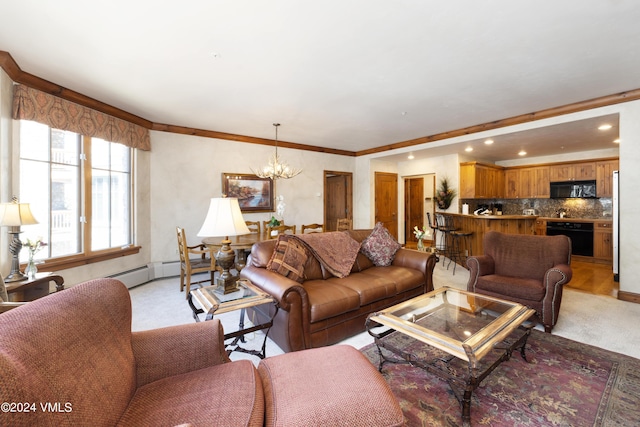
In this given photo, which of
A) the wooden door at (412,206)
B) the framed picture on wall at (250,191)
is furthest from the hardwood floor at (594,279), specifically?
the framed picture on wall at (250,191)

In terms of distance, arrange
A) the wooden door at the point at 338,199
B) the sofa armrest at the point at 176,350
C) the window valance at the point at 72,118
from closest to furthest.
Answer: the sofa armrest at the point at 176,350 < the window valance at the point at 72,118 < the wooden door at the point at 338,199

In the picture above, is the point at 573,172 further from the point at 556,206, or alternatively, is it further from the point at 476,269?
the point at 476,269

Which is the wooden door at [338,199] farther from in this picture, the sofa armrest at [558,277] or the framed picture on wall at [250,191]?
the sofa armrest at [558,277]

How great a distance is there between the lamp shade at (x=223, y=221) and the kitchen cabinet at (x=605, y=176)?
765cm

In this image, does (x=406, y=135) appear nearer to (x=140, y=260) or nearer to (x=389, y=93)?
(x=389, y=93)

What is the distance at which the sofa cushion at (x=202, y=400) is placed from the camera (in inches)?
41.3

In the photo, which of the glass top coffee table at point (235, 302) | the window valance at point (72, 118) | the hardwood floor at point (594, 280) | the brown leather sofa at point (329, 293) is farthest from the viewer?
the hardwood floor at point (594, 280)

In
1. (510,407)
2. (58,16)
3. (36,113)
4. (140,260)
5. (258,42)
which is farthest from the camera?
(140,260)

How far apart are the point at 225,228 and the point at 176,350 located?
110 centimetres

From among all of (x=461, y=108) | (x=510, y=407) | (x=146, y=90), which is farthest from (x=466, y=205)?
(x=146, y=90)

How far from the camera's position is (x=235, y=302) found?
208 centimetres

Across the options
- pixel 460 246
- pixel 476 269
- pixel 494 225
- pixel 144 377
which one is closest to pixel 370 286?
pixel 476 269

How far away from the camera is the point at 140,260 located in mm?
4555

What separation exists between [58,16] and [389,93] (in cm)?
315
